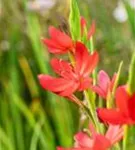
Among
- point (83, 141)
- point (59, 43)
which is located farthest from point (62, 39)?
point (83, 141)

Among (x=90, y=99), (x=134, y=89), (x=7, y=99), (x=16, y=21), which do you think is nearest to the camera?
(x=134, y=89)

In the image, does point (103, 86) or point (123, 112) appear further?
point (103, 86)

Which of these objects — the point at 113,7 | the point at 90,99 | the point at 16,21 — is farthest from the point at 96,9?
the point at 90,99

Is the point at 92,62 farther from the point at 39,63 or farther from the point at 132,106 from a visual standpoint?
the point at 39,63

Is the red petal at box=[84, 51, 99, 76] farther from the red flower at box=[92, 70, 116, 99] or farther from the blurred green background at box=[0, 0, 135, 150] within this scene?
the blurred green background at box=[0, 0, 135, 150]

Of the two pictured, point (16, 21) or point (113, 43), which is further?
point (16, 21)

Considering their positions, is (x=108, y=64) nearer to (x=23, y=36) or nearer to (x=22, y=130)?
(x=22, y=130)

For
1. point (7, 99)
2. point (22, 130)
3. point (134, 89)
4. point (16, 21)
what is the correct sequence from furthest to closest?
point (16, 21) → point (7, 99) → point (22, 130) → point (134, 89)
